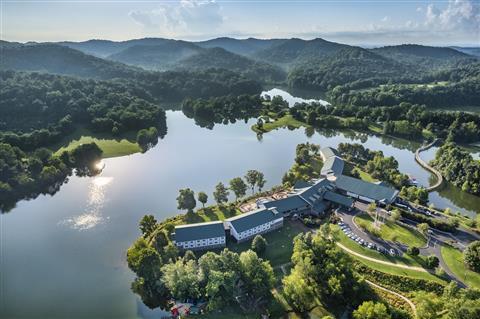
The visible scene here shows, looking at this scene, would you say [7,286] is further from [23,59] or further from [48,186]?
[23,59]

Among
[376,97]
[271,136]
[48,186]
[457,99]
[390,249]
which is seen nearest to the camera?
[390,249]

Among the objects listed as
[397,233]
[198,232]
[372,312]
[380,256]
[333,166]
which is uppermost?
[333,166]

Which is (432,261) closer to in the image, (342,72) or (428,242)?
(428,242)

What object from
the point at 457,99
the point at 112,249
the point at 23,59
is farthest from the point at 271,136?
the point at 23,59

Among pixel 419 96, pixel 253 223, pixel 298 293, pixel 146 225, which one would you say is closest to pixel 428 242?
pixel 298 293

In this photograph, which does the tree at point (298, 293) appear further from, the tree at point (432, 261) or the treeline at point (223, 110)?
the treeline at point (223, 110)

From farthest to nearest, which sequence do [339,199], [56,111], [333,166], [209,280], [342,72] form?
[342,72], [56,111], [333,166], [339,199], [209,280]
